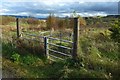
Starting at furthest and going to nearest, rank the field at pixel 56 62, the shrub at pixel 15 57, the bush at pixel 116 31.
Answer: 1. the bush at pixel 116 31
2. the shrub at pixel 15 57
3. the field at pixel 56 62

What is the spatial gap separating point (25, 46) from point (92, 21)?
11898 mm

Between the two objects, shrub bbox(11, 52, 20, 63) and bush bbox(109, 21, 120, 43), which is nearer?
shrub bbox(11, 52, 20, 63)

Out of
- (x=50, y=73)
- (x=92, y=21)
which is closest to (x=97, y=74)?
(x=50, y=73)

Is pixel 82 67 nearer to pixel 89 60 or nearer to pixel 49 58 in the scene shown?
pixel 89 60

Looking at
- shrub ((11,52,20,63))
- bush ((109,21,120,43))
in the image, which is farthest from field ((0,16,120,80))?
bush ((109,21,120,43))

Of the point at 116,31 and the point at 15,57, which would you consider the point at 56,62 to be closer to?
the point at 15,57

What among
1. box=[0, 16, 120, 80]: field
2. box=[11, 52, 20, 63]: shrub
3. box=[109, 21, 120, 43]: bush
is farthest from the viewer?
box=[109, 21, 120, 43]: bush

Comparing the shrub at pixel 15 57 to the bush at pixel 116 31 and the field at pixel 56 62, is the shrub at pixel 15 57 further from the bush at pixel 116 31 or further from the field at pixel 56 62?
the bush at pixel 116 31

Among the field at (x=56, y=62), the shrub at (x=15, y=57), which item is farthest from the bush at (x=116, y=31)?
Result: the shrub at (x=15, y=57)

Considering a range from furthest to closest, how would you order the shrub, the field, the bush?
the bush < the shrub < the field

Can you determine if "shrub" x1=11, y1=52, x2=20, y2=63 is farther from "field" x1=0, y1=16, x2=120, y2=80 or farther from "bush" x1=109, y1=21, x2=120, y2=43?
"bush" x1=109, y1=21, x2=120, y2=43

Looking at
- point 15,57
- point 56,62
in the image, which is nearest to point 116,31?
point 56,62

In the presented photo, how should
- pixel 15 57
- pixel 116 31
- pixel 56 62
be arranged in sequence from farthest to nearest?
pixel 116 31, pixel 15 57, pixel 56 62

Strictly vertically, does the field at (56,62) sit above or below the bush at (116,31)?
below
